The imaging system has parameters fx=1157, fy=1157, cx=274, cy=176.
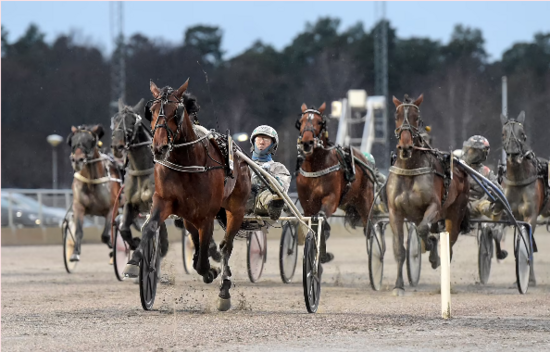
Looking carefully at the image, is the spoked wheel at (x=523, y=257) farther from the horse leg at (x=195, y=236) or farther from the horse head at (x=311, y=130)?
the horse leg at (x=195, y=236)

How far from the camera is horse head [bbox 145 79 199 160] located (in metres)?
8.41

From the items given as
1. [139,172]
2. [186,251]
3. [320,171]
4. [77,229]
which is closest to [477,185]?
[320,171]

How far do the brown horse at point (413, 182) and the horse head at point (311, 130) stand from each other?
2.82 ft

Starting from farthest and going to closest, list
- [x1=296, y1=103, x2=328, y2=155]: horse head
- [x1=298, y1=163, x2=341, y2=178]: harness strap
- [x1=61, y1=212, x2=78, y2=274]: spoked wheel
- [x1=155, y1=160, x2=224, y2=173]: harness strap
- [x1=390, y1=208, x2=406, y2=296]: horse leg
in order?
[x1=61, y1=212, x2=78, y2=274]: spoked wheel, [x1=298, y1=163, x2=341, y2=178]: harness strap, [x1=296, y1=103, x2=328, y2=155]: horse head, [x1=390, y1=208, x2=406, y2=296]: horse leg, [x1=155, y1=160, x2=224, y2=173]: harness strap

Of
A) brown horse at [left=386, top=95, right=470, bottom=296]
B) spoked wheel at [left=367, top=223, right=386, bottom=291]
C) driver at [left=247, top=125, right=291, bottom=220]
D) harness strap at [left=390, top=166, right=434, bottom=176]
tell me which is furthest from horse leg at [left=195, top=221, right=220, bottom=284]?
spoked wheel at [left=367, top=223, right=386, bottom=291]

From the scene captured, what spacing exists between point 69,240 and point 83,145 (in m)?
1.53

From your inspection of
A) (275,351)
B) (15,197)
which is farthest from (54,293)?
(15,197)

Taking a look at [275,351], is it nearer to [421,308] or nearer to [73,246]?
[421,308]

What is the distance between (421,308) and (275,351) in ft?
10.9

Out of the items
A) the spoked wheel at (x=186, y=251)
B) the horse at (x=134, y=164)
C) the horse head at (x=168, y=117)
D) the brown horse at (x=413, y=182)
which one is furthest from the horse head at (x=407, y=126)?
the spoked wheel at (x=186, y=251)

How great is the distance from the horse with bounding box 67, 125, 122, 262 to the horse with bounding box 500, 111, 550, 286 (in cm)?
Answer: 482

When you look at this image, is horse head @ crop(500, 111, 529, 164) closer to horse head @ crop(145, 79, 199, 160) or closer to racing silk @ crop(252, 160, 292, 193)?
racing silk @ crop(252, 160, 292, 193)

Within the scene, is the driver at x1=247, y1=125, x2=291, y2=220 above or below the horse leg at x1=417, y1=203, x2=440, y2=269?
above

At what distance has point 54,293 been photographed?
11.7 m
